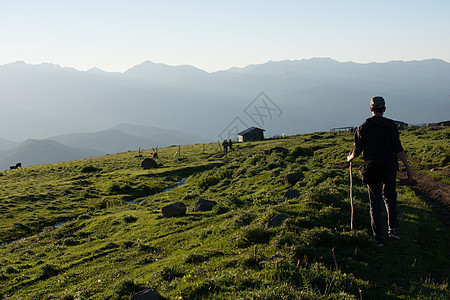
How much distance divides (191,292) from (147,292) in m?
1.30

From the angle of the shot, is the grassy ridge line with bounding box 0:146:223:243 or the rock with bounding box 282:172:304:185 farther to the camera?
the grassy ridge line with bounding box 0:146:223:243

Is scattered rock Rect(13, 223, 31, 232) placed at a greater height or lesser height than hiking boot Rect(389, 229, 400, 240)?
lesser

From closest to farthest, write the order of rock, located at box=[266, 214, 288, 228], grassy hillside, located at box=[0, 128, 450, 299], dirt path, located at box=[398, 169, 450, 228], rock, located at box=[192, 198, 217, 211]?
grassy hillside, located at box=[0, 128, 450, 299] < rock, located at box=[266, 214, 288, 228] < dirt path, located at box=[398, 169, 450, 228] < rock, located at box=[192, 198, 217, 211]

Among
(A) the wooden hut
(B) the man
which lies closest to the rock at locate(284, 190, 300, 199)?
(B) the man

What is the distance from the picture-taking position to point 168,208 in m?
21.6

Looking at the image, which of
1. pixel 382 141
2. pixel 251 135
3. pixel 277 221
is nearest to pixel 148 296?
pixel 277 221

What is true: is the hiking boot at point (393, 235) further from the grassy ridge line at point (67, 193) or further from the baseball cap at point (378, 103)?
the grassy ridge line at point (67, 193)

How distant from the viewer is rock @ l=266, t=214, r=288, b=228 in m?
11.3

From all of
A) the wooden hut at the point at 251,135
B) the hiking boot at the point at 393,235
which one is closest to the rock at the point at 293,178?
the hiking boot at the point at 393,235

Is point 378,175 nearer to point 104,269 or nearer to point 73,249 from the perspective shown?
point 104,269

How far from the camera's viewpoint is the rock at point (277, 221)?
11.3 metres

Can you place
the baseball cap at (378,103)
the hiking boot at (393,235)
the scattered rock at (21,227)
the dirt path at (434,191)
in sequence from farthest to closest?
the scattered rock at (21,227), the dirt path at (434,191), the hiking boot at (393,235), the baseball cap at (378,103)

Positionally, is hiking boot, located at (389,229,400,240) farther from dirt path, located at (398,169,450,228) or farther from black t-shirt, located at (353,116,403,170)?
dirt path, located at (398,169,450,228)

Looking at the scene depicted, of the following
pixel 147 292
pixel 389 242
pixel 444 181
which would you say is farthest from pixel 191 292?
pixel 444 181
